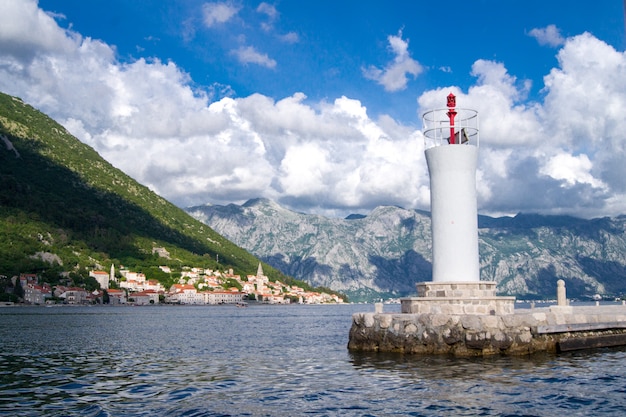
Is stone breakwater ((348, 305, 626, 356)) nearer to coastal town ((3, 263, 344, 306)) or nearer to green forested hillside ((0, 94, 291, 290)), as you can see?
coastal town ((3, 263, 344, 306))

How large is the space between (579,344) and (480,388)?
10.3 metres

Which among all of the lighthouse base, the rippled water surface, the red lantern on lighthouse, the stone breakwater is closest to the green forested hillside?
the rippled water surface

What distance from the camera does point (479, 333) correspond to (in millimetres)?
21984

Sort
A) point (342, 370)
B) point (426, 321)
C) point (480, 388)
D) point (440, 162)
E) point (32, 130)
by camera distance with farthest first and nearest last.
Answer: point (32, 130), point (440, 162), point (426, 321), point (342, 370), point (480, 388)

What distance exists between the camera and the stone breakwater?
2206cm

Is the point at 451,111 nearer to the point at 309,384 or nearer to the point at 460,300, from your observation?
the point at 460,300

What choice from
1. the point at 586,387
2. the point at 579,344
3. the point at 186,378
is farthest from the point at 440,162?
the point at 186,378

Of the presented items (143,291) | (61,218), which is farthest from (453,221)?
(61,218)

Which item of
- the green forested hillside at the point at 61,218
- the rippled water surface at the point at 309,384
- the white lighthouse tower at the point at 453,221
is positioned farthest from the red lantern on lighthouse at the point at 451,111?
the green forested hillside at the point at 61,218

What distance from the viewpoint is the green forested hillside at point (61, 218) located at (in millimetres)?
143250

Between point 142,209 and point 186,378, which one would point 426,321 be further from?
point 142,209

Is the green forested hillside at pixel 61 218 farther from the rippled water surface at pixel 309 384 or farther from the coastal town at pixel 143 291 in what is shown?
the rippled water surface at pixel 309 384

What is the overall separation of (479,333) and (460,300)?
175 cm

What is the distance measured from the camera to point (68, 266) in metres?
149
